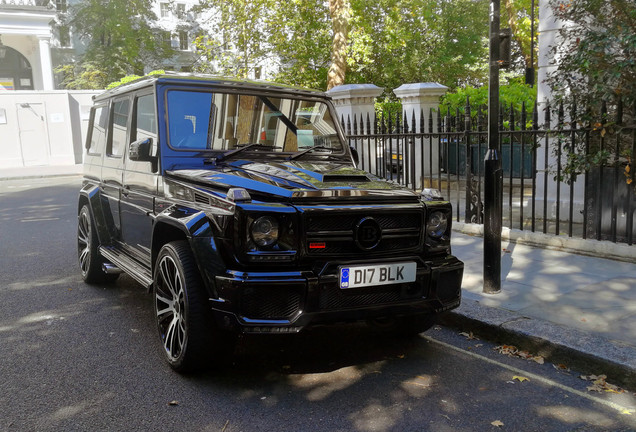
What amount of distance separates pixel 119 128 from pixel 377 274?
3178mm

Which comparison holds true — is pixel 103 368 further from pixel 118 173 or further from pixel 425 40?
pixel 425 40

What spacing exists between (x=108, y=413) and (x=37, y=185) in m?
16.8

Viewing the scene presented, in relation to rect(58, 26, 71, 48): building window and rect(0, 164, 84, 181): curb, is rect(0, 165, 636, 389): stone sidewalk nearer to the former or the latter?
rect(0, 164, 84, 181): curb

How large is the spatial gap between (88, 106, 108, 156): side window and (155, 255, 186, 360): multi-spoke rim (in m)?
2.56

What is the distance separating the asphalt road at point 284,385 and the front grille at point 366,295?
528 mm

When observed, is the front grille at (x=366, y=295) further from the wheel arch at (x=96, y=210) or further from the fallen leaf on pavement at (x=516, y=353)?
the wheel arch at (x=96, y=210)

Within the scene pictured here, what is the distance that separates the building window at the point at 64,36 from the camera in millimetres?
42344

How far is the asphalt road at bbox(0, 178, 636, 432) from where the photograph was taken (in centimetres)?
336

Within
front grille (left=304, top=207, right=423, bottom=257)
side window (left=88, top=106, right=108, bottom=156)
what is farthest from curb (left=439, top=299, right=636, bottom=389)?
side window (left=88, top=106, right=108, bottom=156)

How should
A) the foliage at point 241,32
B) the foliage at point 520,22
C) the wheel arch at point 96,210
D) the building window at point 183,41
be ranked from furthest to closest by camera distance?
the building window at point 183,41 < the foliage at point 520,22 < the foliage at point 241,32 < the wheel arch at point 96,210

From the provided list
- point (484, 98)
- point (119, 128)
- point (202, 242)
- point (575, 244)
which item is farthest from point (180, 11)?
point (202, 242)

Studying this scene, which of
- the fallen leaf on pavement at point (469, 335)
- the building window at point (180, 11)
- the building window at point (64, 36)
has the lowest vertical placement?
the fallen leaf on pavement at point (469, 335)

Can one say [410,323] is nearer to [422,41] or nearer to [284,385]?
[284,385]

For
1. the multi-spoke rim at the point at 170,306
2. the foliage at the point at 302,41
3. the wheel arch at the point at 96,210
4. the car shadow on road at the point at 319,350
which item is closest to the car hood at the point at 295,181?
the multi-spoke rim at the point at 170,306
